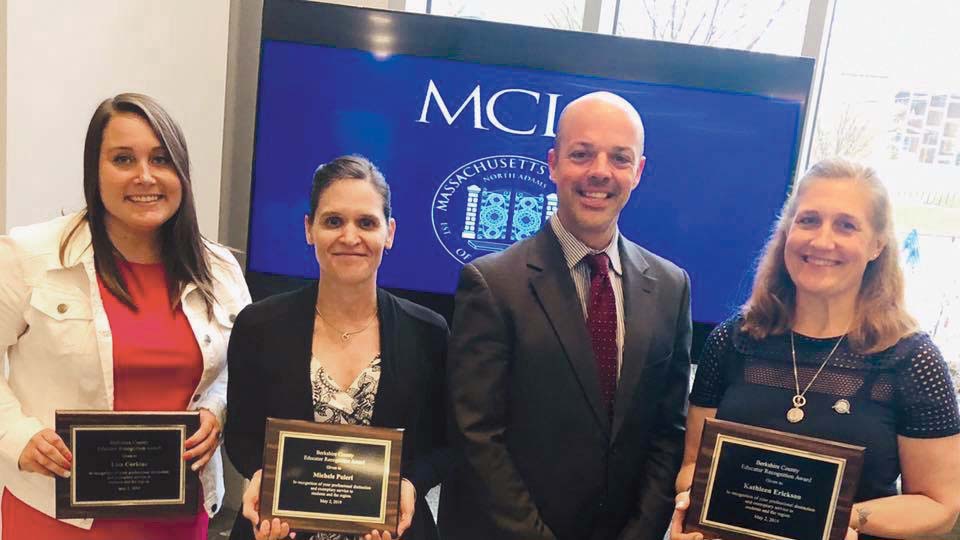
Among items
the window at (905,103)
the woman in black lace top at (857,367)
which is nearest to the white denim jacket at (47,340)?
the woman in black lace top at (857,367)

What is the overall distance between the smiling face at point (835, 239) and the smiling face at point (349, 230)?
110cm

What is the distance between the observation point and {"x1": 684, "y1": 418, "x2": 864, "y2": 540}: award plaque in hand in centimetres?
152

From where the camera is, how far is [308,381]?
171 centimetres

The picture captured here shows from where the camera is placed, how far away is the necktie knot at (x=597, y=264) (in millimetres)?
1797

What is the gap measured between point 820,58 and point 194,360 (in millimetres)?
3589

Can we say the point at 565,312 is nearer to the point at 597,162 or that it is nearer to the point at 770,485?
the point at 597,162

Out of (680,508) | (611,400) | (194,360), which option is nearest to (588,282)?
(611,400)

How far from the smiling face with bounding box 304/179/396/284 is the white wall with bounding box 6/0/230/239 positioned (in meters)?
1.50

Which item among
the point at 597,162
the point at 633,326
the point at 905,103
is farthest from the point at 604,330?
the point at 905,103

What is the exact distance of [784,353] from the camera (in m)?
1.70

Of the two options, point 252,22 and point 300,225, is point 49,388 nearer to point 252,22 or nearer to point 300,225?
point 300,225

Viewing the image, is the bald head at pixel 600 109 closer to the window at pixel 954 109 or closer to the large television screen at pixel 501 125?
the large television screen at pixel 501 125

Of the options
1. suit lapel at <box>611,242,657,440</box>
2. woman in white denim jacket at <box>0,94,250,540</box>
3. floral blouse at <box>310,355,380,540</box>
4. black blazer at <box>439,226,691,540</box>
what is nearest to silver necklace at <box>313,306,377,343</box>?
floral blouse at <box>310,355,380,540</box>

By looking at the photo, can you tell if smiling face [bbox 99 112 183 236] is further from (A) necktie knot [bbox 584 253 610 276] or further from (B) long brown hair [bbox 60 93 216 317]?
(A) necktie knot [bbox 584 253 610 276]
